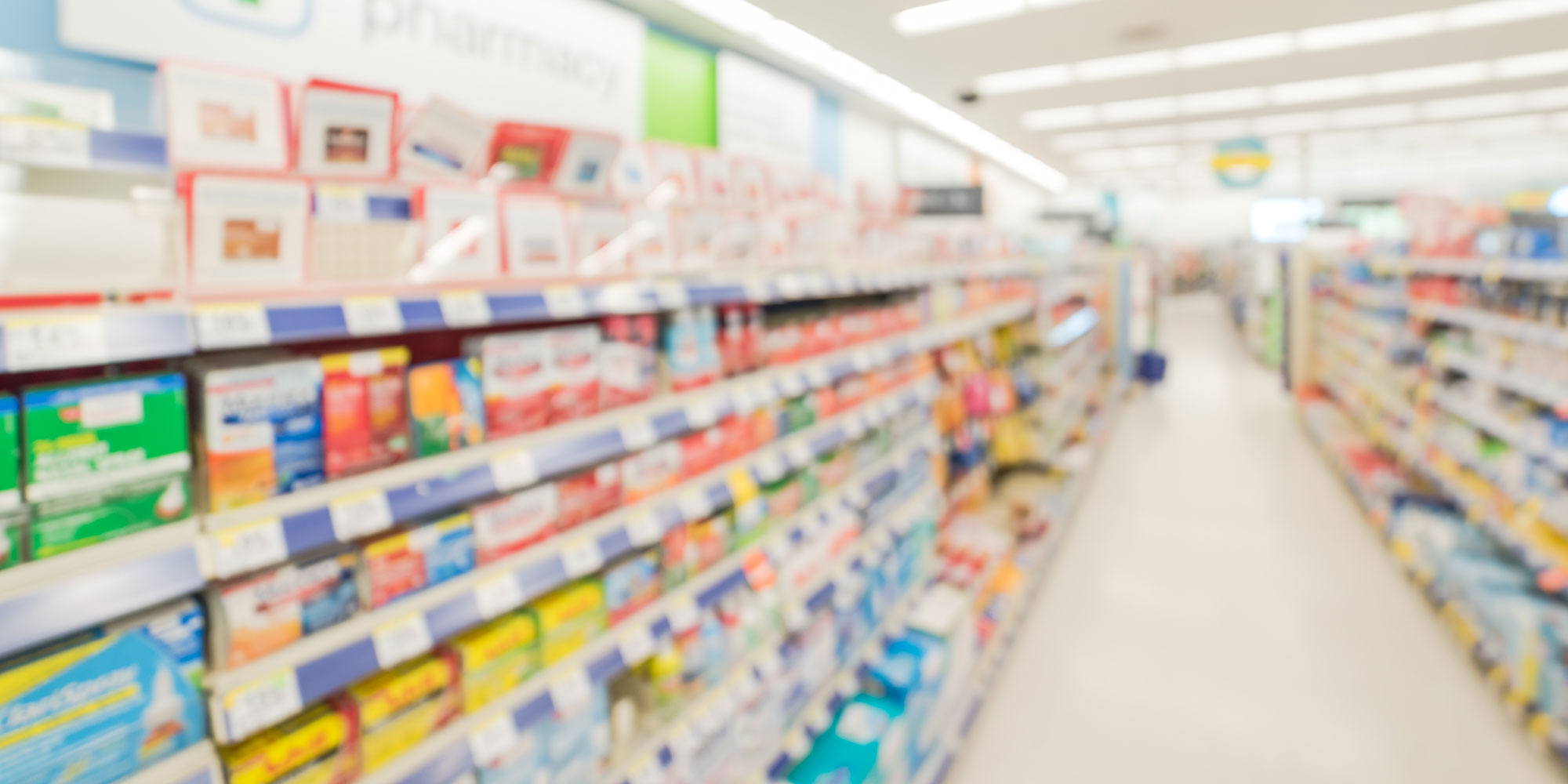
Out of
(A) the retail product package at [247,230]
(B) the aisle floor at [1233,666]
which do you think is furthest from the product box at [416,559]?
(B) the aisle floor at [1233,666]

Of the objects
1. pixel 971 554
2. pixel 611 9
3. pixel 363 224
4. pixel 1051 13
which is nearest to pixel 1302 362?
pixel 1051 13

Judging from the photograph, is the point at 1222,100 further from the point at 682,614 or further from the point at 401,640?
the point at 401,640

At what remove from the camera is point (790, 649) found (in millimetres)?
2371

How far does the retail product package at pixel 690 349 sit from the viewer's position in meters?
1.93

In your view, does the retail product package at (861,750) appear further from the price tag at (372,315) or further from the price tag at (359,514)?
the price tag at (372,315)

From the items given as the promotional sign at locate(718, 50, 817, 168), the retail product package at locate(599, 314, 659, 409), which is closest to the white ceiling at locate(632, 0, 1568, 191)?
the promotional sign at locate(718, 50, 817, 168)

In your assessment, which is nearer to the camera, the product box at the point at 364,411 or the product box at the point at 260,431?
the product box at the point at 260,431

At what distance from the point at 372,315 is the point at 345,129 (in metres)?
0.31

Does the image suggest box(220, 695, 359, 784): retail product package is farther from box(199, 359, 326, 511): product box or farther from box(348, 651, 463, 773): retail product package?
box(199, 359, 326, 511): product box

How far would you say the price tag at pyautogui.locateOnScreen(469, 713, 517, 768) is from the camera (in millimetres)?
1404

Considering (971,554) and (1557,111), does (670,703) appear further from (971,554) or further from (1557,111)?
(1557,111)

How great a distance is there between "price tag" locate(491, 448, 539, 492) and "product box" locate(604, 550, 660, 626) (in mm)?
372

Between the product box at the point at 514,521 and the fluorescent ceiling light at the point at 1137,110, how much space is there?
26.1 ft

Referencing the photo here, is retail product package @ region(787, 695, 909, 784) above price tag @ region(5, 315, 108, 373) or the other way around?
the other way around
